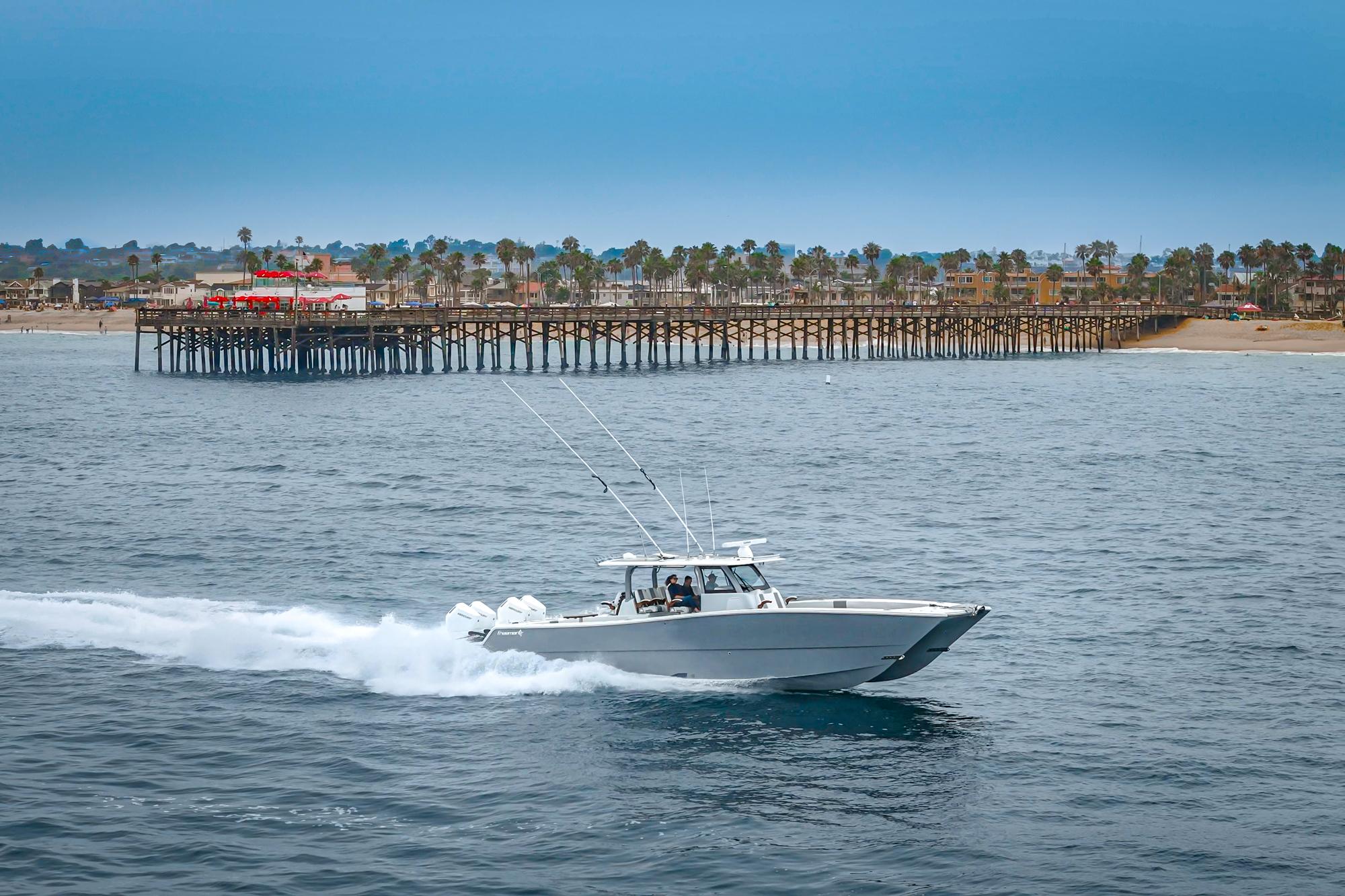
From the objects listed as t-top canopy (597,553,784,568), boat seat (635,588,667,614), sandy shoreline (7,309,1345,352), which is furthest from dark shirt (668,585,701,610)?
sandy shoreline (7,309,1345,352)

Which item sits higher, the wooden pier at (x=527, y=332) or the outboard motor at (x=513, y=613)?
the wooden pier at (x=527, y=332)

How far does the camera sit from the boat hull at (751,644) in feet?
76.3

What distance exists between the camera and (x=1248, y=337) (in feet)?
518

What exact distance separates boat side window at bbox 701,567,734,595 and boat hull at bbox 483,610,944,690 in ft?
1.52

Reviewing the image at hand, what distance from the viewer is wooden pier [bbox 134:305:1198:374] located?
356ft

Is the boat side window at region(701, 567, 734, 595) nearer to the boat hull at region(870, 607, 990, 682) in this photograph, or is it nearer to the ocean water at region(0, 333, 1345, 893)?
the ocean water at region(0, 333, 1345, 893)

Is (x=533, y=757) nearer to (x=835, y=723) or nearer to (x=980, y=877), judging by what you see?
(x=835, y=723)

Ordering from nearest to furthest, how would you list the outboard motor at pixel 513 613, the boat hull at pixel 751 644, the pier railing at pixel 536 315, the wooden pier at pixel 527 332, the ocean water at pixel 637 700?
the ocean water at pixel 637 700 < the boat hull at pixel 751 644 < the outboard motor at pixel 513 613 < the pier railing at pixel 536 315 < the wooden pier at pixel 527 332

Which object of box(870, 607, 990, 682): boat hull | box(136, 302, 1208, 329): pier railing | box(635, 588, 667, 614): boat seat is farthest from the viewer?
box(136, 302, 1208, 329): pier railing

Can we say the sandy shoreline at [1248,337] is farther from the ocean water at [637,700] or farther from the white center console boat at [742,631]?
the white center console boat at [742,631]

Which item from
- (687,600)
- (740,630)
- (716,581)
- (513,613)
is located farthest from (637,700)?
(513,613)

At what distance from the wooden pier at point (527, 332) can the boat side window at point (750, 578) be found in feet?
276

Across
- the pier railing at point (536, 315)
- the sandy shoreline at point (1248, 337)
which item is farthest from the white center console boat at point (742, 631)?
the sandy shoreline at point (1248, 337)

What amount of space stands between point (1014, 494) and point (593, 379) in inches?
2558
